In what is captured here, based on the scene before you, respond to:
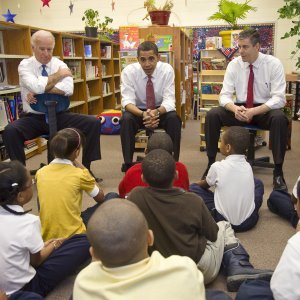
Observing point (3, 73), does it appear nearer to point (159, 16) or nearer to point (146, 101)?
point (146, 101)

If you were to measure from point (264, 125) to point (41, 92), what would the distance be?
1.83 metres

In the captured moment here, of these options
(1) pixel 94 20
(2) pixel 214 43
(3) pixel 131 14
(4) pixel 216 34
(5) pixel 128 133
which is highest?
(3) pixel 131 14

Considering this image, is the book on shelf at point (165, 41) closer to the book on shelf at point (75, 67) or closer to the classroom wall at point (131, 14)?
the book on shelf at point (75, 67)

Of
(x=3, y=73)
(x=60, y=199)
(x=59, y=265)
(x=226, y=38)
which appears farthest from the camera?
(x=226, y=38)

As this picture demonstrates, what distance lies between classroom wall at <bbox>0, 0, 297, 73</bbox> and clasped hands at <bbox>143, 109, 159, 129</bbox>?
4450mm

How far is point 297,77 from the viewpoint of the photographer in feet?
19.6

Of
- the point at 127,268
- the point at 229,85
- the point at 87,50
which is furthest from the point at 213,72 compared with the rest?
the point at 127,268

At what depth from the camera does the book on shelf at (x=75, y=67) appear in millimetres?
5242

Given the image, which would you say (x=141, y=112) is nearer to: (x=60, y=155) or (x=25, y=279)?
(x=60, y=155)

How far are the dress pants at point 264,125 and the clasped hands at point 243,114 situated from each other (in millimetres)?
89

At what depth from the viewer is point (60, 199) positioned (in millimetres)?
1738

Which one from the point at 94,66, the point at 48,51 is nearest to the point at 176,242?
the point at 48,51

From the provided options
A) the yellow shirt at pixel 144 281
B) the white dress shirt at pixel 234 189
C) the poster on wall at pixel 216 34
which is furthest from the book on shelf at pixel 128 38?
the yellow shirt at pixel 144 281

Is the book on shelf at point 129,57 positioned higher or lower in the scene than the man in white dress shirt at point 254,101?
higher
